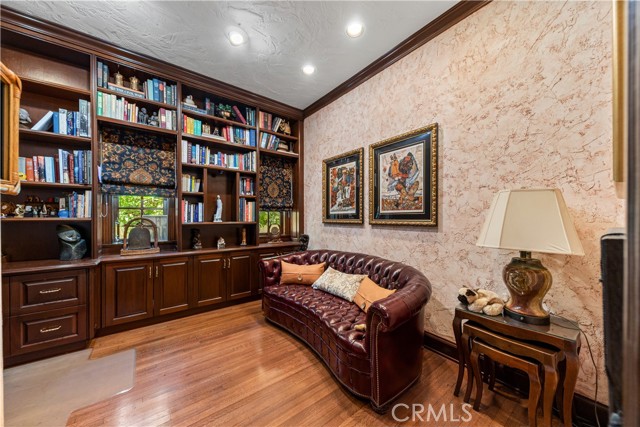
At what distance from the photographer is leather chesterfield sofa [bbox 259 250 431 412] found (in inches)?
60.3

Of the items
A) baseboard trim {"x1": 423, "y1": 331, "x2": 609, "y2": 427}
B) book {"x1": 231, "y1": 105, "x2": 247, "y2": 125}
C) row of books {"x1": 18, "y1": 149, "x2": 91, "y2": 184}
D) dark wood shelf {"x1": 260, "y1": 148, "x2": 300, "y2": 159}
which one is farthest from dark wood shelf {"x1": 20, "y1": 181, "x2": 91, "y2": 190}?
baseboard trim {"x1": 423, "y1": 331, "x2": 609, "y2": 427}

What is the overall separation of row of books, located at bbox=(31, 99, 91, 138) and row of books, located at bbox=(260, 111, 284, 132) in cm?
200

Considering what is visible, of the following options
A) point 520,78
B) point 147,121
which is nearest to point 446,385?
point 520,78

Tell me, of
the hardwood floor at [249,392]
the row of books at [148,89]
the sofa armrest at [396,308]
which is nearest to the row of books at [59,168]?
the row of books at [148,89]

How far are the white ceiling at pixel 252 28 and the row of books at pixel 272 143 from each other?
94 cm

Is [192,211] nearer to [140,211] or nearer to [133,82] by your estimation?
[140,211]

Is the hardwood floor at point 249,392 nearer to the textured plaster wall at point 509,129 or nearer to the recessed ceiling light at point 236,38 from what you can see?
the textured plaster wall at point 509,129

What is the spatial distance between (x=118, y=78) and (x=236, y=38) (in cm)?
153

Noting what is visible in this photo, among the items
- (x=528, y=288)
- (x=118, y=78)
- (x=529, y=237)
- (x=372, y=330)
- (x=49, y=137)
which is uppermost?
(x=118, y=78)

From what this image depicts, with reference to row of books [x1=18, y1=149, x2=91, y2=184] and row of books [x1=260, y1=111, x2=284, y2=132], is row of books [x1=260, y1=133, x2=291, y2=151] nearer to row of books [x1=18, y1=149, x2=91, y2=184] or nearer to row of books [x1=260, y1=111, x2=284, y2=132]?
row of books [x1=260, y1=111, x2=284, y2=132]

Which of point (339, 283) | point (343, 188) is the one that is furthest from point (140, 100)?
point (339, 283)

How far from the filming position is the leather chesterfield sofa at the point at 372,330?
1.53m

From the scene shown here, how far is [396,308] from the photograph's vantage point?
151 centimetres

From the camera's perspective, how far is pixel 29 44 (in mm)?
2285
